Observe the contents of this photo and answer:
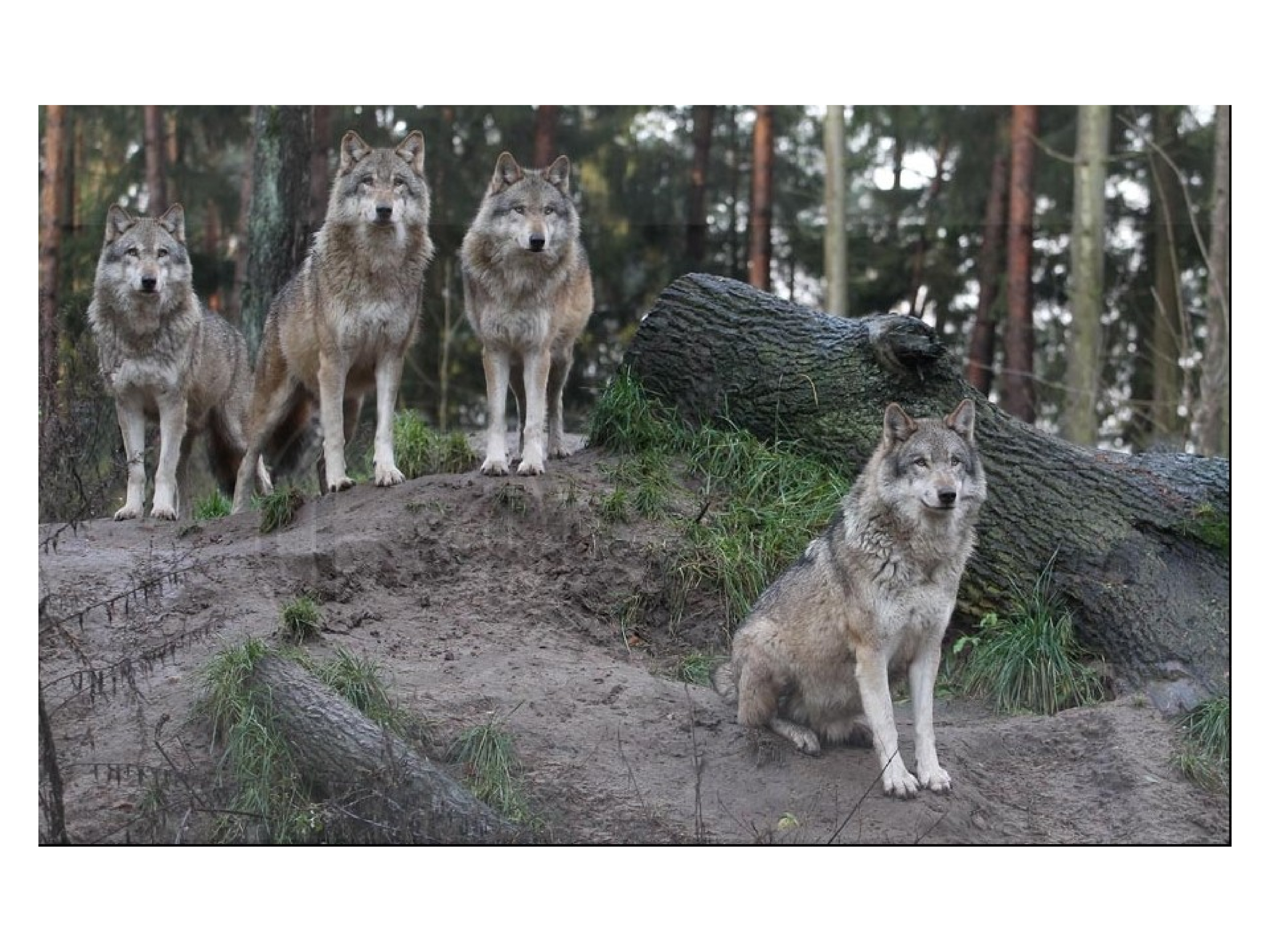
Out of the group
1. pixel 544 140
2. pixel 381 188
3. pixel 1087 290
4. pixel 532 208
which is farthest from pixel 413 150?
pixel 1087 290

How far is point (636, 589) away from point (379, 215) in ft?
7.36

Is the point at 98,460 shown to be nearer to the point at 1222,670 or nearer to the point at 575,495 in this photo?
the point at 575,495

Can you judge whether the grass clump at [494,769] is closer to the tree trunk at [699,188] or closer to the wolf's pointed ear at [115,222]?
the wolf's pointed ear at [115,222]

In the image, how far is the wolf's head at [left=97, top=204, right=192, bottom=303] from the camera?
20.0ft

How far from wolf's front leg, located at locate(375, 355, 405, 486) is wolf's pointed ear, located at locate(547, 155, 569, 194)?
121cm

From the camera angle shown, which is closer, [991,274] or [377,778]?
[377,778]

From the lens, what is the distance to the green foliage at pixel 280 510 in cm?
594

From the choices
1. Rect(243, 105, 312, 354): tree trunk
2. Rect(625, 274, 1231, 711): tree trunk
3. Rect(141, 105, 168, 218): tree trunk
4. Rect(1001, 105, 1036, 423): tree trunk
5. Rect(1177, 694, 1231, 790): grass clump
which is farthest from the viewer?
Rect(1001, 105, 1036, 423): tree trunk

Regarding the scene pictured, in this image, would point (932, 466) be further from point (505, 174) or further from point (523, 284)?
point (505, 174)

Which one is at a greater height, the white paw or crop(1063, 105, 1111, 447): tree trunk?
crop(1063, 105, 1111, 447): tree trunk

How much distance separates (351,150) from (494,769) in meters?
3.13

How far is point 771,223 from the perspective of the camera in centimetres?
788

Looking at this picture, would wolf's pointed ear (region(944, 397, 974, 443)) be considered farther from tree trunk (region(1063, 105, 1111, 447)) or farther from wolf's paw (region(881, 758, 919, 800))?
tree trunk (region(1063, 105, 1111, 447))

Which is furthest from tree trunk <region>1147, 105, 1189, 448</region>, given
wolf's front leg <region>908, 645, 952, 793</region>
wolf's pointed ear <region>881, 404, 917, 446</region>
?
wolf's front leg <region>908, 645, 952, 793</region>
